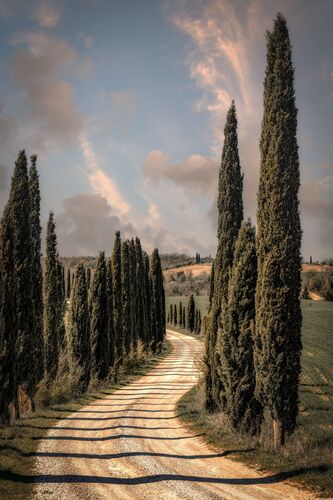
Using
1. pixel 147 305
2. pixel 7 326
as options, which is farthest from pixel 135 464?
pixel 147 305

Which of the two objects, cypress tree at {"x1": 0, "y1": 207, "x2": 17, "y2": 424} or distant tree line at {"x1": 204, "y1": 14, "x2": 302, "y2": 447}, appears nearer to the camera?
distant tree line at {"x1": 204, "y1": 14, "x2": 302, "y2": 447}

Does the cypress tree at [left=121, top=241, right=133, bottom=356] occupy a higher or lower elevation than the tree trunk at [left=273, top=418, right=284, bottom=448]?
higher

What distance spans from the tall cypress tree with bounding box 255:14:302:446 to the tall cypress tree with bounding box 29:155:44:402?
34.5ft

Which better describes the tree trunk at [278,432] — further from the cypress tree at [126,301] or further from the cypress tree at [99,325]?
the cypress tree at [126,301]

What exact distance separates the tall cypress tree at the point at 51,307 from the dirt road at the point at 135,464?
27.1 feet

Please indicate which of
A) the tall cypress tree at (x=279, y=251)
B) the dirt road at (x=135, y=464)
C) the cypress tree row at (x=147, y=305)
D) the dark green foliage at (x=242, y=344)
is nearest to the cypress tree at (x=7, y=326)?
the dirt road at (x=135, y=464)

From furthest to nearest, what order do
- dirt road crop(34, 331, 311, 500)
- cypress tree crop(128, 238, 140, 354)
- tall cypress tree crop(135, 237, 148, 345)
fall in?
tall cypress tree crop(135, 237, 148, 345)
cypress tree crop(128, 238, 140, 354)
dirt road crop(34, 331, 311, 500)

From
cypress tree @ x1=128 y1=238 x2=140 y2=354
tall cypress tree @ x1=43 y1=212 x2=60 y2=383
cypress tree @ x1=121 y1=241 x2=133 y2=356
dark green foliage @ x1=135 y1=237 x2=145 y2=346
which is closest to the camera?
tall cypress tree @ x1=43 y1=212 x2=60 y2=383

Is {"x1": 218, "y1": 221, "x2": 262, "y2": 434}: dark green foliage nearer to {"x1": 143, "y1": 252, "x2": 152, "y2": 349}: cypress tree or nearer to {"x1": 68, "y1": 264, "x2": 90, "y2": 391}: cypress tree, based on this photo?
{"x1": 68, "y1": 264, "x2": 90, "y2": 391}: cypress tree

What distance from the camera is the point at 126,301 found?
35.3 metres

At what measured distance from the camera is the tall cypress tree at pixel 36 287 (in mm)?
17750

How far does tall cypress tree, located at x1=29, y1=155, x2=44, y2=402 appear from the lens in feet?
58.2

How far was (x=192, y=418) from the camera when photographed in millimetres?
15797

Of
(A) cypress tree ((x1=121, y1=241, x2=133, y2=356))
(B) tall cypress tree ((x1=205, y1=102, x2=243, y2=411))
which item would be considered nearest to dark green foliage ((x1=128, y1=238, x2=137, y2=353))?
(A) cypress tree ((x1=121, y1=241, x2=133, y2=356))
